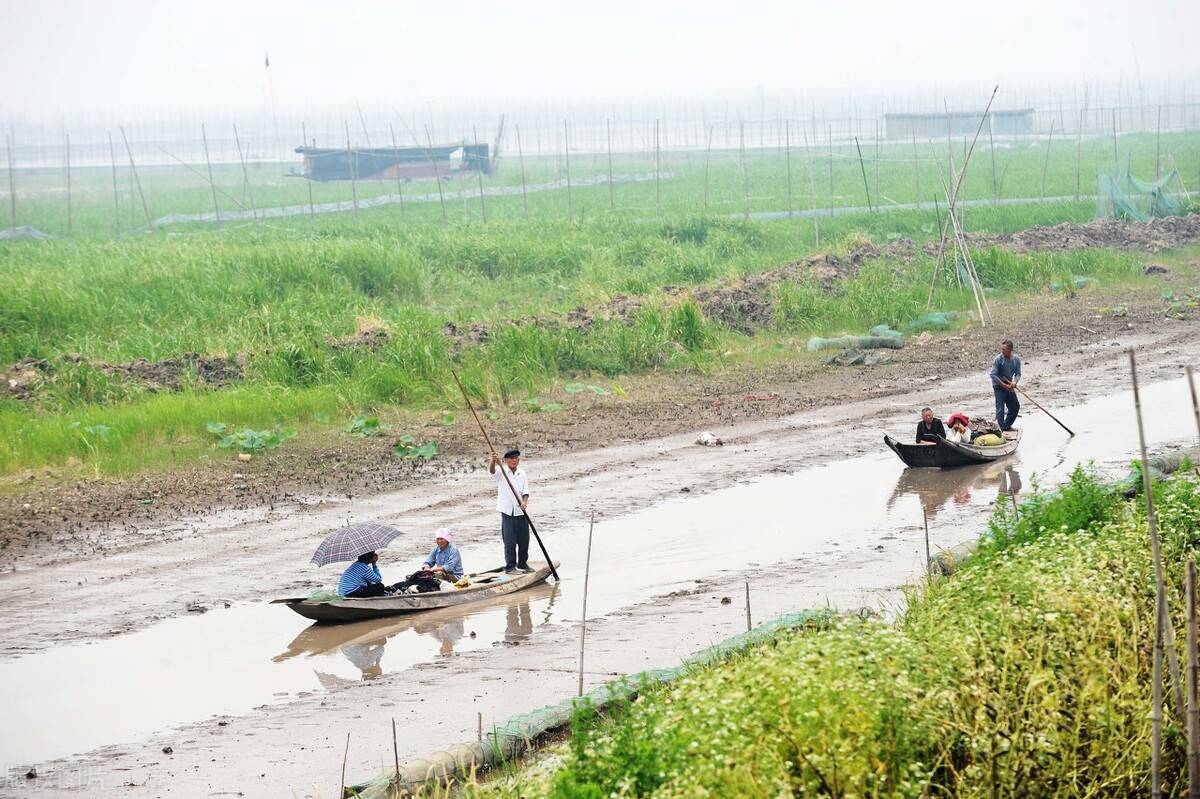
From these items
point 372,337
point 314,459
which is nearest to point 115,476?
point 314,459

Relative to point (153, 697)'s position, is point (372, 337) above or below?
above

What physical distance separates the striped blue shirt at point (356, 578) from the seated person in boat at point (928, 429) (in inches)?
272

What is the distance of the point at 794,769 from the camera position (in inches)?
222

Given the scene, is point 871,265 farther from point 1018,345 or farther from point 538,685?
point 538,685

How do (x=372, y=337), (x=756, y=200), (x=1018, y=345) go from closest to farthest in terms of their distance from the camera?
1. (x=372, y=337)
2. (x=1018, y=345)
3. (x=756, y=200)

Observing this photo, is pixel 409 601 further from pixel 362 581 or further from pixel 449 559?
pixel 449 559

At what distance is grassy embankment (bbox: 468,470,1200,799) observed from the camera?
541 centimetres

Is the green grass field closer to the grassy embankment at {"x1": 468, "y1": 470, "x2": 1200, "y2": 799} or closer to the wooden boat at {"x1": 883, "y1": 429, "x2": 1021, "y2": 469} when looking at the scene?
the wooden boat at {"x1": 883, "y1": 429, "x2": 1021, "y2": 469}

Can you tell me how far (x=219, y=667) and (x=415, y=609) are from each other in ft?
5.41

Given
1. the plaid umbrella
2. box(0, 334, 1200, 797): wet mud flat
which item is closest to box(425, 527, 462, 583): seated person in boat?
box(0, 334, 1200, 797): wet mud flat

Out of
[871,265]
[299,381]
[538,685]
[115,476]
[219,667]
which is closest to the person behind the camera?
[538,685]

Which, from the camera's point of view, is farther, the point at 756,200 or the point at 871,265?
the point at 756,200

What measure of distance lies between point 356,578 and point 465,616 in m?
0.97

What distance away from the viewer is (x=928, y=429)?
48.7 feet
